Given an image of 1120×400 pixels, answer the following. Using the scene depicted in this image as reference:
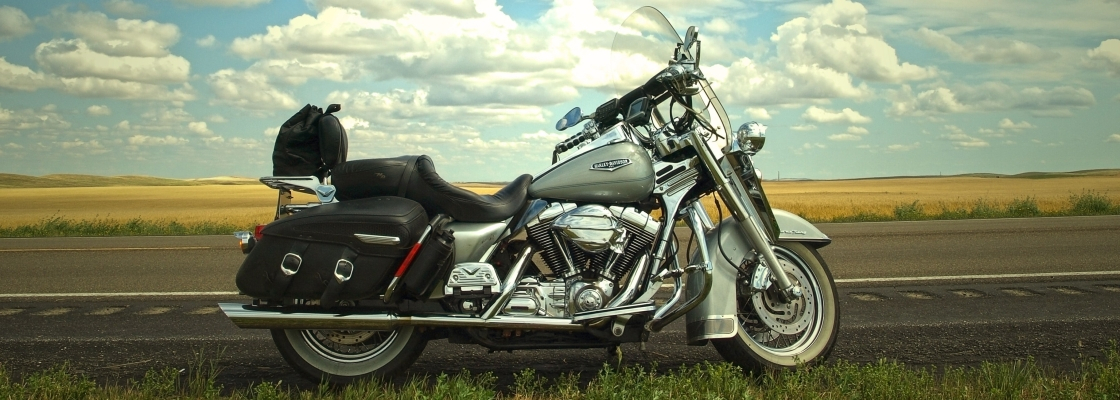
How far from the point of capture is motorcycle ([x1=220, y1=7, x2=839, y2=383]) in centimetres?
423

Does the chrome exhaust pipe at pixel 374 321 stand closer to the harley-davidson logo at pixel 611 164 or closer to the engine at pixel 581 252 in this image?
the engine at pixel 581 252

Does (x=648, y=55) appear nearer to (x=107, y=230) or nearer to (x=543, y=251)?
(x=543, y=251)

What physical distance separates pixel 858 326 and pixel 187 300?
4.93 m

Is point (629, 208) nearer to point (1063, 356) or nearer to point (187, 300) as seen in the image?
point (1063, 356)

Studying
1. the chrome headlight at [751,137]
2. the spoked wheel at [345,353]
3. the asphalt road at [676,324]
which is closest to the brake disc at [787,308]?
the asphalt road at [676,324]

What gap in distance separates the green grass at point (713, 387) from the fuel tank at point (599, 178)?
788 millimetres

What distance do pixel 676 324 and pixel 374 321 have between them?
7.85 feet

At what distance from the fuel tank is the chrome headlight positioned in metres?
0.49

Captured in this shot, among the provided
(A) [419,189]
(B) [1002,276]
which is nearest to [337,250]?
(A) [419,189]

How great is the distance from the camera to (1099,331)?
5.78 meters

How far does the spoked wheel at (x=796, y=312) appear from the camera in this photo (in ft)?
15.3

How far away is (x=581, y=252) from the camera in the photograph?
14.2 ft

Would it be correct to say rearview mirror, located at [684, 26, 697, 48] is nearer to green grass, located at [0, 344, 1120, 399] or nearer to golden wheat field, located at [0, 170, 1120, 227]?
green grass, located at [0, 344, 1120, 399]

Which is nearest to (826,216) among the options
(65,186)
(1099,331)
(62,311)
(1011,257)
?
(1011,257)
